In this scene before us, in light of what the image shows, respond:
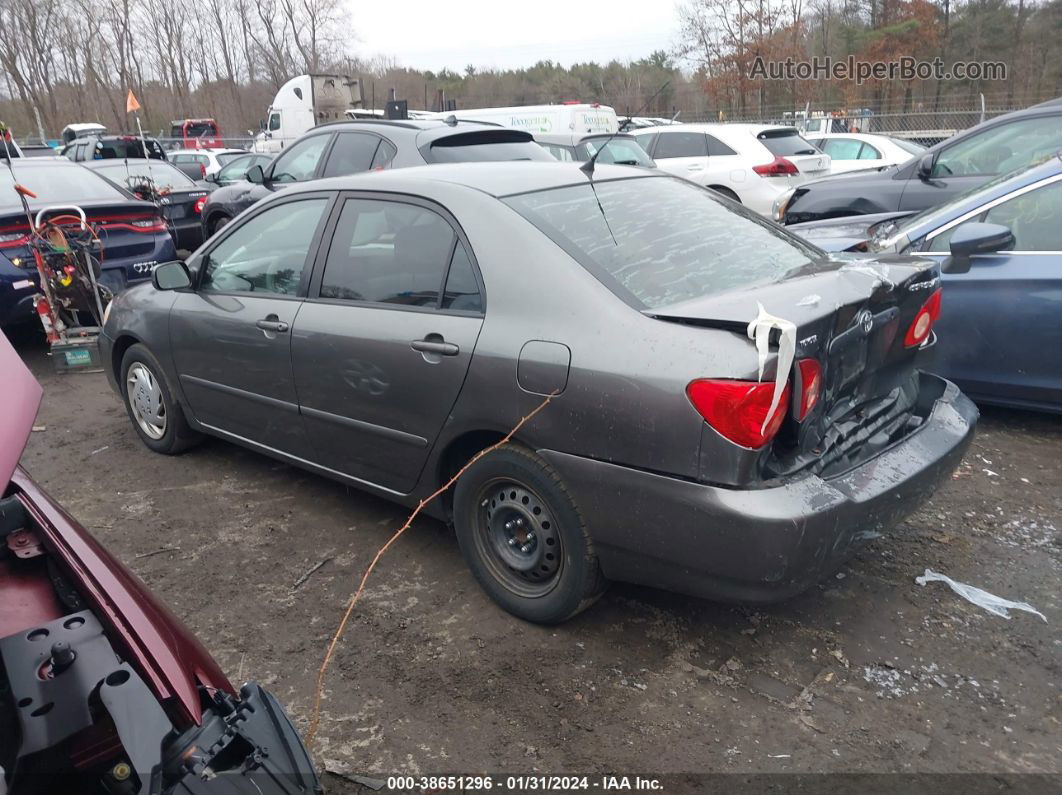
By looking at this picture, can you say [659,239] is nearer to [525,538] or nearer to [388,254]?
[388,254]

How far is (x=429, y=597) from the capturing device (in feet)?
11.1

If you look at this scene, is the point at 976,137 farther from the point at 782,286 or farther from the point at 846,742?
the point at 846,742

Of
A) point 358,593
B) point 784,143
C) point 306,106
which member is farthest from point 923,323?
point 306,106

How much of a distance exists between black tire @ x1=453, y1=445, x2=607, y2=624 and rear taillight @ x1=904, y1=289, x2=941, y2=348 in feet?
4.96

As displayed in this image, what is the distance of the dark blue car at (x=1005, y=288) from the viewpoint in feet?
14.6

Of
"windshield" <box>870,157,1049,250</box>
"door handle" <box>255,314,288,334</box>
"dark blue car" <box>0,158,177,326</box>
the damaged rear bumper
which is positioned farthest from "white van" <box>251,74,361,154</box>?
the damaged rear bumper

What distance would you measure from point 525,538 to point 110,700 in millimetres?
1776

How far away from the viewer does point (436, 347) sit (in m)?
3.18

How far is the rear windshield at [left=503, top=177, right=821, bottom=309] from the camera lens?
2.97m

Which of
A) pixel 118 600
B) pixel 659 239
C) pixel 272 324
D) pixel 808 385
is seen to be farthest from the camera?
pixel 272 324

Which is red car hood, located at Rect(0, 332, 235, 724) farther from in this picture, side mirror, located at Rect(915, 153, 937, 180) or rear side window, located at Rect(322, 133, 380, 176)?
side mirror, located at Rect(915, 153, 937, 180)

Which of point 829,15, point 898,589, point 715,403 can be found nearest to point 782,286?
point 715,403

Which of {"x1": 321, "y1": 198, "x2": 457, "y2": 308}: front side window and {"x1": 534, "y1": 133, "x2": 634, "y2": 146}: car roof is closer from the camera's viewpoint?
{"x1": 321, "y1": 198, "x2": 457, "y2": 308}: front side window

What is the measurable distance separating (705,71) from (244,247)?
35.0 meters
